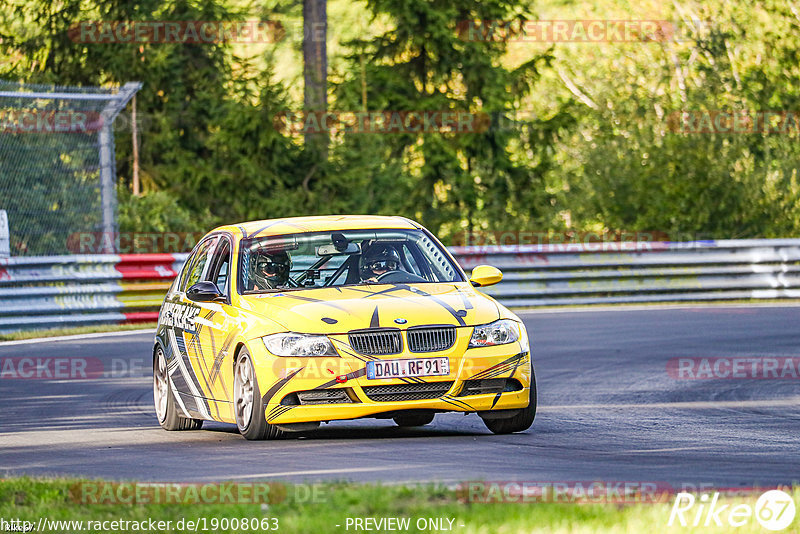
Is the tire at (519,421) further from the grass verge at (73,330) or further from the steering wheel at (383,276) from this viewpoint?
the grass verge at (73,330)

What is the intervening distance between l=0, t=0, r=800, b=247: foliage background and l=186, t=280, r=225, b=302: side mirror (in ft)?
55.4

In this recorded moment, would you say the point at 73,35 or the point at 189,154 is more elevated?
the point at 73,35

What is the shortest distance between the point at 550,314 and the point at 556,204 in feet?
44.9

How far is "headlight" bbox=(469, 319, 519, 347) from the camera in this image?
32.3 feet

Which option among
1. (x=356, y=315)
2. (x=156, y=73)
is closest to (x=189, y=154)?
(x=156, y=73)

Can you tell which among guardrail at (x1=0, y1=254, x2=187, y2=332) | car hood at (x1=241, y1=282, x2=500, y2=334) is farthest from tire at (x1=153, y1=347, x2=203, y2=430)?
guardrail at (x1=0, y1=254, x2=187, y2=332)

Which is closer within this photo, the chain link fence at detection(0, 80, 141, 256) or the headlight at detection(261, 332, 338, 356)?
the headlight at detection(261, 332, 338, 356)

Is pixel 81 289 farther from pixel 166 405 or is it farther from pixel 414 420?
A: pixel 414 420

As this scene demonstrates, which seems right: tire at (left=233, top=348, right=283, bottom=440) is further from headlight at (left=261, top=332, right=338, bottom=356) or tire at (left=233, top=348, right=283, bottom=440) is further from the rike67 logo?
the rike67 logo

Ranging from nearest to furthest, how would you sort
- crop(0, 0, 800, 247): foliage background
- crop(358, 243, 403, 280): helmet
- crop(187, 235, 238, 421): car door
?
crop(187, 235, 238, 421): car door, crop(358, 243, 403, 280): helmet, crop(0, 0, 800, 247): foliage background

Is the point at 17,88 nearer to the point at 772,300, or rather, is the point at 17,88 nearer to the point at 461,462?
the point at 772,300

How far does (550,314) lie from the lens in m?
22.7

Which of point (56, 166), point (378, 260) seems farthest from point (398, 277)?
point (56, 166)

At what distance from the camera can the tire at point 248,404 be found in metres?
9.77
